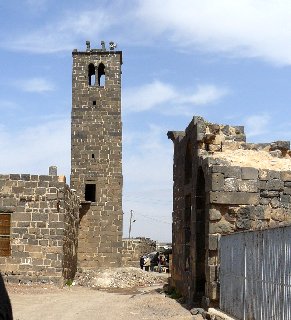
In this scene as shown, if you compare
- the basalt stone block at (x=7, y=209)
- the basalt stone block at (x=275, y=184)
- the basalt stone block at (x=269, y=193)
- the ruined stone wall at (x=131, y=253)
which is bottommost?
the ruined stone wall at (x=131, y=253)

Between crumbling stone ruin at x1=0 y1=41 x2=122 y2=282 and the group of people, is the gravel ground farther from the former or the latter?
the group of people

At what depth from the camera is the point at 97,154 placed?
26500mm

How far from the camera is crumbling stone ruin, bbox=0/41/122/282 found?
56.2 ft

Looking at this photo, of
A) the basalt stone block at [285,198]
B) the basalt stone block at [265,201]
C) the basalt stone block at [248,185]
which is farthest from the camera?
the basalt stone block at [285,198]

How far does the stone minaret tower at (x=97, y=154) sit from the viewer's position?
25.3 m

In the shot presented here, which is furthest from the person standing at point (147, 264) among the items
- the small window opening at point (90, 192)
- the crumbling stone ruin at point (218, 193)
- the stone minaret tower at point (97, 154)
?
the crumbling stone ruin at point (218, 193)

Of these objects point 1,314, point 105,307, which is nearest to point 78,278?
point 105,307

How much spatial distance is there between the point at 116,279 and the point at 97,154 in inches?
301

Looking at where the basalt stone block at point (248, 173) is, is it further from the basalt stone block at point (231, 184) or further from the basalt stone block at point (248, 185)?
the basalt stone block at point (231, 184)

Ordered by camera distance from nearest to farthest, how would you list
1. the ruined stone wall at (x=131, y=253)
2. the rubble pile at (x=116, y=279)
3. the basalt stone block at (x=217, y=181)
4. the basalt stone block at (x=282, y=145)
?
the basalt stone block at (x=217, y=181)
the basalt stone block at (x=282, y=145)
the rubble pile at (x=116, y=279)
the ruined stone wall at (x=131, y=253)

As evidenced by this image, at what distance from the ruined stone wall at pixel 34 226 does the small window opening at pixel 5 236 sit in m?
0.09

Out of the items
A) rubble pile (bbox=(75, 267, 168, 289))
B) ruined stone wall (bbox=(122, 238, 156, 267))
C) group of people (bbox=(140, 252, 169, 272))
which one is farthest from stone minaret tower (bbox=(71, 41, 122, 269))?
group of people (bbox=(140, 252, 169, 272))

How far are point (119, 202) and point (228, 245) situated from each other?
16.2 meters

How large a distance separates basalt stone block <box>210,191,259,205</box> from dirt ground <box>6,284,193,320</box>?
7.30 feet
